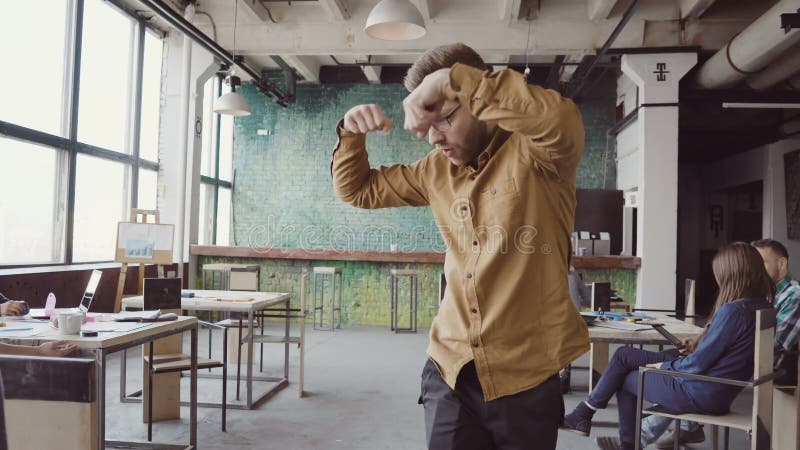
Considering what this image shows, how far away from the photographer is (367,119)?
1.07 m

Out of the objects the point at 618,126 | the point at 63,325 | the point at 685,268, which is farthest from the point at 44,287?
the point at 685,268

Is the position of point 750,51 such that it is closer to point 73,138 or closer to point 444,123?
point 444,123

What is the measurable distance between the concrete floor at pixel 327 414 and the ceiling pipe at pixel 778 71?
13.9ft

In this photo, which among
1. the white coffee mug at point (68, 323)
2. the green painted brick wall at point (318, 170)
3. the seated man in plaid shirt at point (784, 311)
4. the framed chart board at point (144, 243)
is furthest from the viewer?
the green painted brick wall at point (318, 170)

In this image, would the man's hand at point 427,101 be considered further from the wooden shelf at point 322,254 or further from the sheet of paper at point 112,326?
the wooden shelf at point 322,254

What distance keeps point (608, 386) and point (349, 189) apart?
8.04 feet

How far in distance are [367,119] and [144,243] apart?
5.79m

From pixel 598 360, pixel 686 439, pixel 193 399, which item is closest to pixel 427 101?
pixel 193 399

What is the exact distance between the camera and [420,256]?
759 cm

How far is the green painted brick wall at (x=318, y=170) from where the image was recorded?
10.1 metres

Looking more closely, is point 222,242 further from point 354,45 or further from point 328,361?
point 328,361

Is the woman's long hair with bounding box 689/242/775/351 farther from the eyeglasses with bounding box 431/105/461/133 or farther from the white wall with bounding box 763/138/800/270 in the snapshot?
the white wall with bounding box 763/138/800/270

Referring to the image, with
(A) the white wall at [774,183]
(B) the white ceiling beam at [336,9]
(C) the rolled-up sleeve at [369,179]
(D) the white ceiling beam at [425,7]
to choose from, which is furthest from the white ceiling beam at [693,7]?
(C) the rolled-up sleeve at [369,179]

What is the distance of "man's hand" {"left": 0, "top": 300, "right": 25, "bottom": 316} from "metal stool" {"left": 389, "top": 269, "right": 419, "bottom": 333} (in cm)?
494
